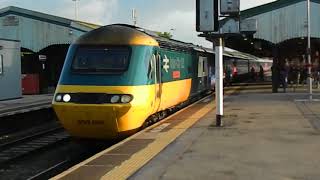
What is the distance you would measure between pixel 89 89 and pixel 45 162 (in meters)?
2.55

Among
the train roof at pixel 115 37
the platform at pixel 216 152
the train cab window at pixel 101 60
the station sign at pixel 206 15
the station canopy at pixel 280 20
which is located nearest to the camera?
the platform at pixel 216 152

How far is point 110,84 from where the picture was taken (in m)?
13.5

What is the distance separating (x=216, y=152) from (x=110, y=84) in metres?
3.88

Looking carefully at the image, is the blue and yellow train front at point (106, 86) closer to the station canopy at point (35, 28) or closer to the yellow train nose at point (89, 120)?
the yellow train nose at point (89, 120)

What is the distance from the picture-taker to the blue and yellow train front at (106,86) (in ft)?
43.5

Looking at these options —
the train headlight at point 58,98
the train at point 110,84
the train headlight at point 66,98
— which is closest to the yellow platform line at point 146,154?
the train at point 110,84

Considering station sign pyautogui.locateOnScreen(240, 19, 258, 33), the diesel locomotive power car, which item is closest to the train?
the diesel locomotive power car

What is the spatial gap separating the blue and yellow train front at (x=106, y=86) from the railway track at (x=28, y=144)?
240 centimetres

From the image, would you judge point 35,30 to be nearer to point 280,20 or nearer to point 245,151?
point 280,20

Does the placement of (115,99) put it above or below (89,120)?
above

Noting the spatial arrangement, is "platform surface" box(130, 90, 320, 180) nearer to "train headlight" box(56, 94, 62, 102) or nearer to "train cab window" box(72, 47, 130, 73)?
Answer: "train cab window" box(72, 47, 130, 73)

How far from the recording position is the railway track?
15517 mm

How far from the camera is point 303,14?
3400cm

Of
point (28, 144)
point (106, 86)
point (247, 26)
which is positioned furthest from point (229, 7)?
point (28, 144)
